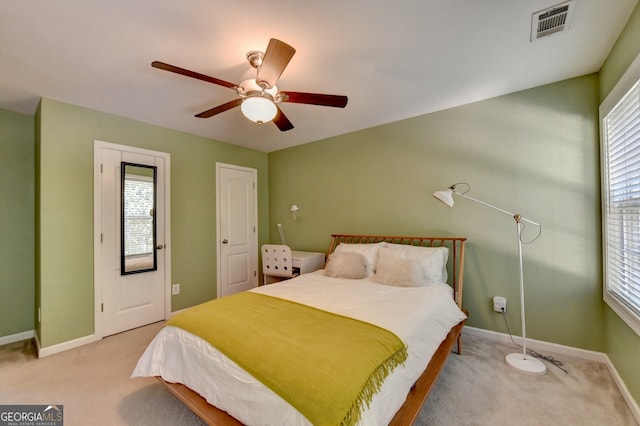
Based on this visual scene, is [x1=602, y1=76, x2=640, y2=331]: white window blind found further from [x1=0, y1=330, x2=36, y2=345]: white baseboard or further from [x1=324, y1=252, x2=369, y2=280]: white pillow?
[x1=0, y1=330, x2=36, y2=345]: white baseboard

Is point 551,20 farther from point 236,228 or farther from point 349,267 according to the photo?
point 236,228

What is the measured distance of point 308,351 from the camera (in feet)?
4.25

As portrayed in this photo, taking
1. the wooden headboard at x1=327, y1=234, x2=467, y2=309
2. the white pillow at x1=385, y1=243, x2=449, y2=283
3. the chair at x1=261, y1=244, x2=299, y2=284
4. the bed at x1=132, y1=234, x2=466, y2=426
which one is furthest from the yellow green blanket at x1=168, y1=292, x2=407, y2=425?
the chair at x1=261, y1=244, x2=299, y2=284

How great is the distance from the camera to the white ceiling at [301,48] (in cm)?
154

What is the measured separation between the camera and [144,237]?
3191mm

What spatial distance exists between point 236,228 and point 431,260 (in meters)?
2.94

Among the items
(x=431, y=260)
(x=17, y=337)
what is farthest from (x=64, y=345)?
(x=431, y=260)

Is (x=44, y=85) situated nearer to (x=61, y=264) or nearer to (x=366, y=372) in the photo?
(x=61, y=264)

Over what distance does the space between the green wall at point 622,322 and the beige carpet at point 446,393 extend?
181mm

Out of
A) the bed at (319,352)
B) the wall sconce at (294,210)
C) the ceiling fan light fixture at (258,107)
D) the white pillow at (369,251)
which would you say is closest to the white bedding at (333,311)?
the bed at (319,352)

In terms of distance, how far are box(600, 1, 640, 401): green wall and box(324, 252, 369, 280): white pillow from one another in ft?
6.30

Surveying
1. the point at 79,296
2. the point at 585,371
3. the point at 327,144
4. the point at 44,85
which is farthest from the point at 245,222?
the point at 585,371

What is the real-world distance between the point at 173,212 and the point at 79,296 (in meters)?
1.28

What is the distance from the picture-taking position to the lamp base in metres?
2.10
